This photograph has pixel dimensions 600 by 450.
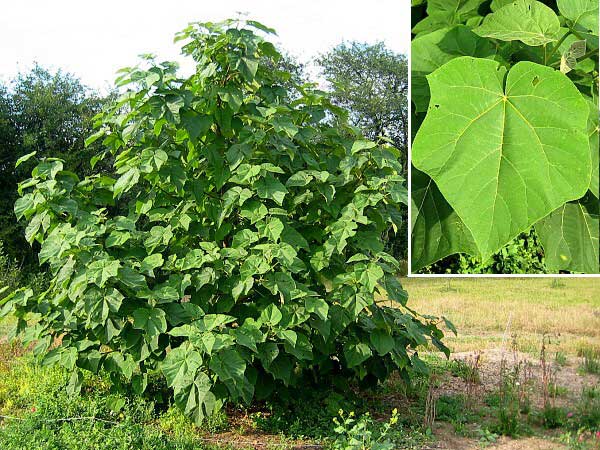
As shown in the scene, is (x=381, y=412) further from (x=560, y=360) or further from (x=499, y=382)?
(x=560, y=360)

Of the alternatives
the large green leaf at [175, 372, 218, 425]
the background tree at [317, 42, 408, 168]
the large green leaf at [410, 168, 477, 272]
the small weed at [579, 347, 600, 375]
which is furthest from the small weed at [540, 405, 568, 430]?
the background tree at [317, 42, 408, 168]

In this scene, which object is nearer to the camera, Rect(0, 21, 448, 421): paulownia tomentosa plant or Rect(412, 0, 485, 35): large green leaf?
Rect(412, 0, 485, 35): large green leaf

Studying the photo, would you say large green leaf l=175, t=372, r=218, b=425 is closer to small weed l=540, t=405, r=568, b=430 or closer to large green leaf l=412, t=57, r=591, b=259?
small weed l=540, t=405, r=568, b=430

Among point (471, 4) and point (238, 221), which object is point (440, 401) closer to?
point (238, 221)

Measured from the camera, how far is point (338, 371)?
3701 mm

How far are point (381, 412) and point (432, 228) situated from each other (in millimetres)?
3000

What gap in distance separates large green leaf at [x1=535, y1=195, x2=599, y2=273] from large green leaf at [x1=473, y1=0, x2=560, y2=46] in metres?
0.21

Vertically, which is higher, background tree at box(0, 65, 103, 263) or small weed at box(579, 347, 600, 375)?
background tree at box(0, 65, 103, 263)

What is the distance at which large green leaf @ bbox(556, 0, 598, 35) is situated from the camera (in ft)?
2.50

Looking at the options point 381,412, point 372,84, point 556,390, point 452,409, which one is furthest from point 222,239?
point 372,84

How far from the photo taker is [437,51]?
0.85 meters

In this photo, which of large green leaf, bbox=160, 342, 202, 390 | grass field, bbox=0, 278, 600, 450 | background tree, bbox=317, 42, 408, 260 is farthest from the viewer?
background tree, bbox=317, 42, 408, 260

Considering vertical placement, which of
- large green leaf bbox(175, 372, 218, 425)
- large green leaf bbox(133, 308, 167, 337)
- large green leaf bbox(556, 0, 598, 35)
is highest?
large green leaf bbox(556, 0, 598, 35)

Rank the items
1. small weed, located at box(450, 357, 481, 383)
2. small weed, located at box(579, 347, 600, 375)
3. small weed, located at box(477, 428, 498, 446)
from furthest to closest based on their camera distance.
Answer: small weed, located at box(579, 347, 600, 375)
small weed, located at box(450, 357, 481, 383)
small weed, located at box(477, 428, 498, 446)
